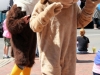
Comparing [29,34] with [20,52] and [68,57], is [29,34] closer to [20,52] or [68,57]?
[20,52]

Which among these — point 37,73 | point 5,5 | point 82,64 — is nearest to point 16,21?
point 37,73

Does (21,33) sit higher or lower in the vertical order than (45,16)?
lower

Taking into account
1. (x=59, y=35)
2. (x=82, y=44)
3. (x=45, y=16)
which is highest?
(x=45, y=16)

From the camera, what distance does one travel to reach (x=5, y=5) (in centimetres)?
1594

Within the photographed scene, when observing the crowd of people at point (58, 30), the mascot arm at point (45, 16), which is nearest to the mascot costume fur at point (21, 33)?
the crowd of people at point (58, 30)

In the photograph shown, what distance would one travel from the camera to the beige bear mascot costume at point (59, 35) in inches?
134

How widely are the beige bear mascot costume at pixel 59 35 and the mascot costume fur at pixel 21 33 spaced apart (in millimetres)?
1340

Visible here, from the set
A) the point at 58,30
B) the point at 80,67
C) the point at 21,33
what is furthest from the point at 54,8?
the point at 80,67

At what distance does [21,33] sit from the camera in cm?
494

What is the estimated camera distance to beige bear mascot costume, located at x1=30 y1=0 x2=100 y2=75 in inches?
134

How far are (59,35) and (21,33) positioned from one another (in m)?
1.62

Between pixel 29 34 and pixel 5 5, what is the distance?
11224 millimetres

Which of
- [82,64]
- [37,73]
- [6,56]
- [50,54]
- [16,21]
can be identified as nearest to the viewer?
[50,54]

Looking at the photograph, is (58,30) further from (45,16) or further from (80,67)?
(80,67)
